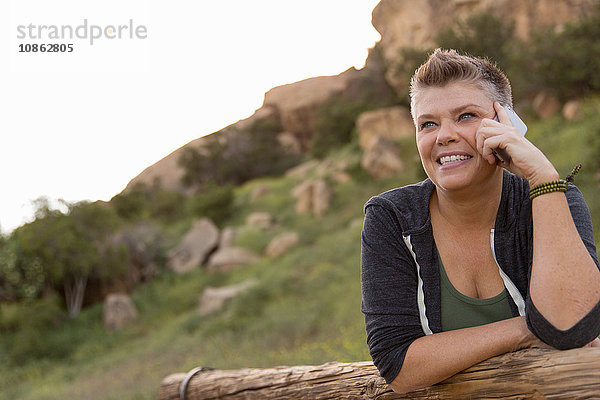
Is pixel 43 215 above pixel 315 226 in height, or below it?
above

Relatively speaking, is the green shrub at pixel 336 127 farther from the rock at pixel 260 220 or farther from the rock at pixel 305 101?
the rock at pixel 260 220

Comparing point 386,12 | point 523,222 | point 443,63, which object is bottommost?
point 523,222

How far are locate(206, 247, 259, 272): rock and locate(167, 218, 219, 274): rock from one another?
1.11 metres

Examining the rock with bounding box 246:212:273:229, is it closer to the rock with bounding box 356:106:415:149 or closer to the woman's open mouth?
the rock with bounding box 356:106:415:149

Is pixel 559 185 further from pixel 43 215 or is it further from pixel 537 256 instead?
pixel 43 215

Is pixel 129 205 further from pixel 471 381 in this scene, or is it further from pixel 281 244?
pixel 471 381

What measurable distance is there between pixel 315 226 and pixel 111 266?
264 inches

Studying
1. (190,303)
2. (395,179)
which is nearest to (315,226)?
(395,179)

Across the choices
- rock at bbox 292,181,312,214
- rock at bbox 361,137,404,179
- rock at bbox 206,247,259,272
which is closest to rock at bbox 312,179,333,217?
rock at bbox 292,181,312,214

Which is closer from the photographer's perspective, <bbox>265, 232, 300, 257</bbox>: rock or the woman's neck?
the woman's neck

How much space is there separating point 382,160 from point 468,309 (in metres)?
17.4

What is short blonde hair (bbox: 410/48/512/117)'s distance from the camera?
1975 mm

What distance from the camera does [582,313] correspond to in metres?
1.64

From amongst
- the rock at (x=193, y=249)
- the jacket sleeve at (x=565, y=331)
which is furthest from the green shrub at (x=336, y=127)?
the jacket sleeve at (x=565, y=331)
